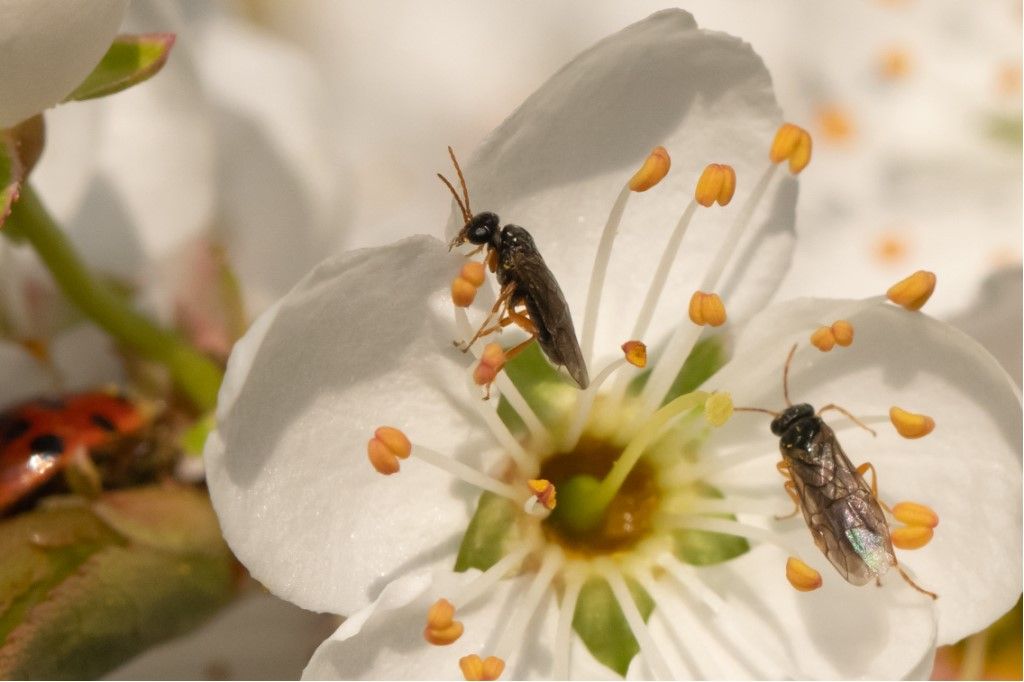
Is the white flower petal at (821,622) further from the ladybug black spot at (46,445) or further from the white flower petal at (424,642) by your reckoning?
the ladybug black spot at (46,445)

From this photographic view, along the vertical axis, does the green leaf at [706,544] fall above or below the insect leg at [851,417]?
below

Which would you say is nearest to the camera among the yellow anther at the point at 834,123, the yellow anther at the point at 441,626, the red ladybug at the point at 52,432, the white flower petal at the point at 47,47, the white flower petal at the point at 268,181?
the white flower petal at the point at 47,47

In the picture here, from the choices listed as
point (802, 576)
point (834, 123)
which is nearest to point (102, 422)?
point (802, 576)

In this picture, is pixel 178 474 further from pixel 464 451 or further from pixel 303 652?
pixel 464 451

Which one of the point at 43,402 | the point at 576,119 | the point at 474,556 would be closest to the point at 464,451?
the point at 474,556

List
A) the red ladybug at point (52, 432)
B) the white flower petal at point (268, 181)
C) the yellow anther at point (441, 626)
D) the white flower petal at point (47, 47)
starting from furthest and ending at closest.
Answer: the white flower petal at point (268, 181) < the red ladybug at point (52, 432) < the yellow anther at point (441, 626) < the white flower petal at point (47, 47)

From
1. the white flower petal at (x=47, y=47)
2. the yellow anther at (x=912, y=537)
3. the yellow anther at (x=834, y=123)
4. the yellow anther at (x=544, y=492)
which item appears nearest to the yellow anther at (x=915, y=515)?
the yellow anther at (x=912, y=537)

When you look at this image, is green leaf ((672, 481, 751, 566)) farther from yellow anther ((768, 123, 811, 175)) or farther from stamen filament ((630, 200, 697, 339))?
yellow anther ((768, 123, 811, 175))
